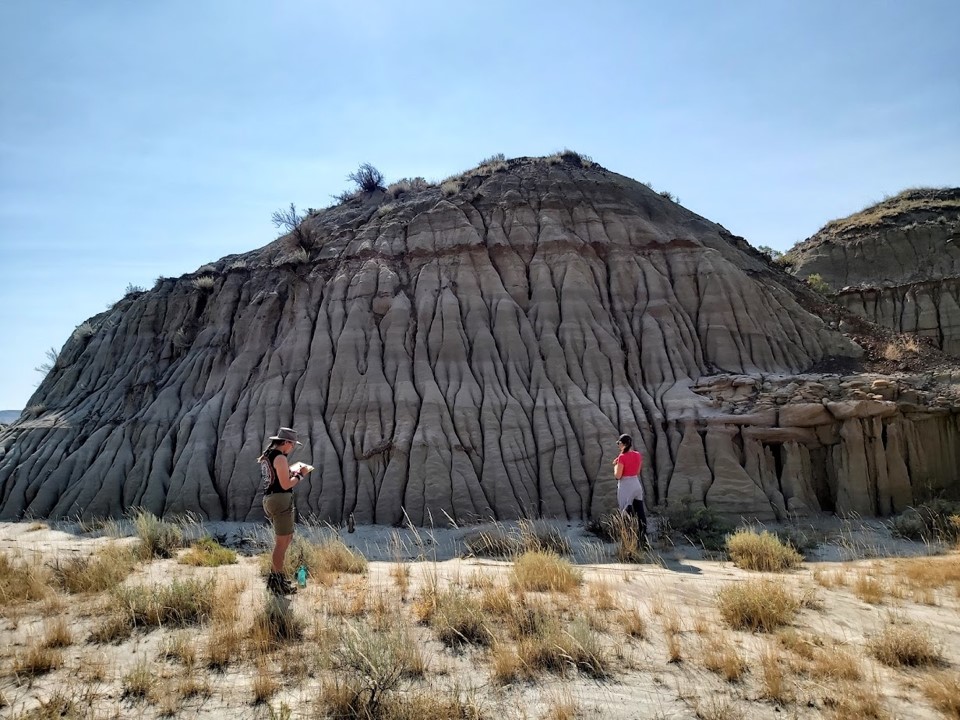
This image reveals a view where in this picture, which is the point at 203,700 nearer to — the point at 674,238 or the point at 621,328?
the point at 621,328

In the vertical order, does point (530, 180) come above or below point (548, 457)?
above

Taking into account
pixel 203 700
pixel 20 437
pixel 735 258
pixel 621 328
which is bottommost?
pixel 203 700

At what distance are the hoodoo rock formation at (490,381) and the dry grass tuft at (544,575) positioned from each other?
7.64m

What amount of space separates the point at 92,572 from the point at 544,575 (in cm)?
654

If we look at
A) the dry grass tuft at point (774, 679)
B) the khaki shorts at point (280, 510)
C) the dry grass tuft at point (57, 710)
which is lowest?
the dry grass tuft at point (774, 679)

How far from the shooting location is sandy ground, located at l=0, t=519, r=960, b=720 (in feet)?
17.4

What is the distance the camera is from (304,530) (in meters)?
16.2

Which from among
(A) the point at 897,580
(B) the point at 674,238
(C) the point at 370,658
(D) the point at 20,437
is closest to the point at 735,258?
(B) the point at 674,238

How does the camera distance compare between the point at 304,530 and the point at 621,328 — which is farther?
the point at 621,328

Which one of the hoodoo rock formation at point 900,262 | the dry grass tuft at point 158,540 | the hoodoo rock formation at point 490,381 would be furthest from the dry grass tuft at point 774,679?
the hoodoo rock formation at point 900,262

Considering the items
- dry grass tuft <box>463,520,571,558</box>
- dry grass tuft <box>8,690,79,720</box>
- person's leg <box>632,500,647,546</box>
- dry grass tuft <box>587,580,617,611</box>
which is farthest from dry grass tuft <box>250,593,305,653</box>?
person's leg <box>632,500,647,546</box>

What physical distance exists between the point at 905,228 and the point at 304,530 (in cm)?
4378

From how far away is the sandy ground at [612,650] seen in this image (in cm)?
531

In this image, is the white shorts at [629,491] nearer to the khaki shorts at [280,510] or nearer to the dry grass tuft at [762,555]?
the dry grass tuft at [762,555]
